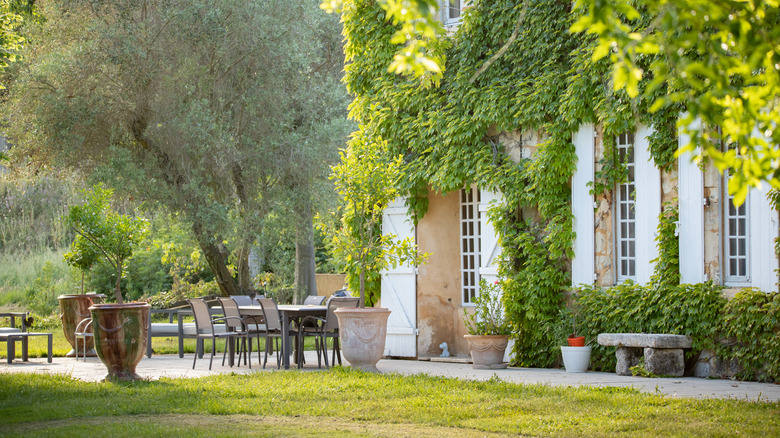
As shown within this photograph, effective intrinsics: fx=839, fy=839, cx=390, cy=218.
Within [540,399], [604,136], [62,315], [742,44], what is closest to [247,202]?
[62,315]

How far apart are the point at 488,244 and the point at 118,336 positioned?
4.57 metres

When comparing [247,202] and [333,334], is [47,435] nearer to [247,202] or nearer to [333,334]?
[333,334]

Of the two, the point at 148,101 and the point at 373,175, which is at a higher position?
the point at 148,101

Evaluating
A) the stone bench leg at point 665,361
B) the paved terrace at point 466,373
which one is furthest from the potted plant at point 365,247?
the stone bench leg at point 665,361

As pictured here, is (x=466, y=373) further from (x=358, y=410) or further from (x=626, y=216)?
(x=358, y=410)

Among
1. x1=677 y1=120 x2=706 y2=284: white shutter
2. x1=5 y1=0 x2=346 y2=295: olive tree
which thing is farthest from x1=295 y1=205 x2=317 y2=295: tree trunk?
x1=677 y1=120 x2=706 y2=284: white shutter

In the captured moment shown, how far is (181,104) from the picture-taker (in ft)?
42.5

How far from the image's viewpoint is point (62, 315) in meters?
11.5

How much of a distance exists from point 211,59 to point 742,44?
11.3 m

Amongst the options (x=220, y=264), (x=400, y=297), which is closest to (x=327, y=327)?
(x=400, y=297)

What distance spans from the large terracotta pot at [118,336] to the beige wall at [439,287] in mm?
4264

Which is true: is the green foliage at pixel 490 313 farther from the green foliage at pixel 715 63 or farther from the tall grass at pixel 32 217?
the tall grass at pixel 32 217

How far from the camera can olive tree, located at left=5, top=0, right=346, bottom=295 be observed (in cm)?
1260

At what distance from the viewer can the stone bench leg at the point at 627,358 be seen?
870cm
